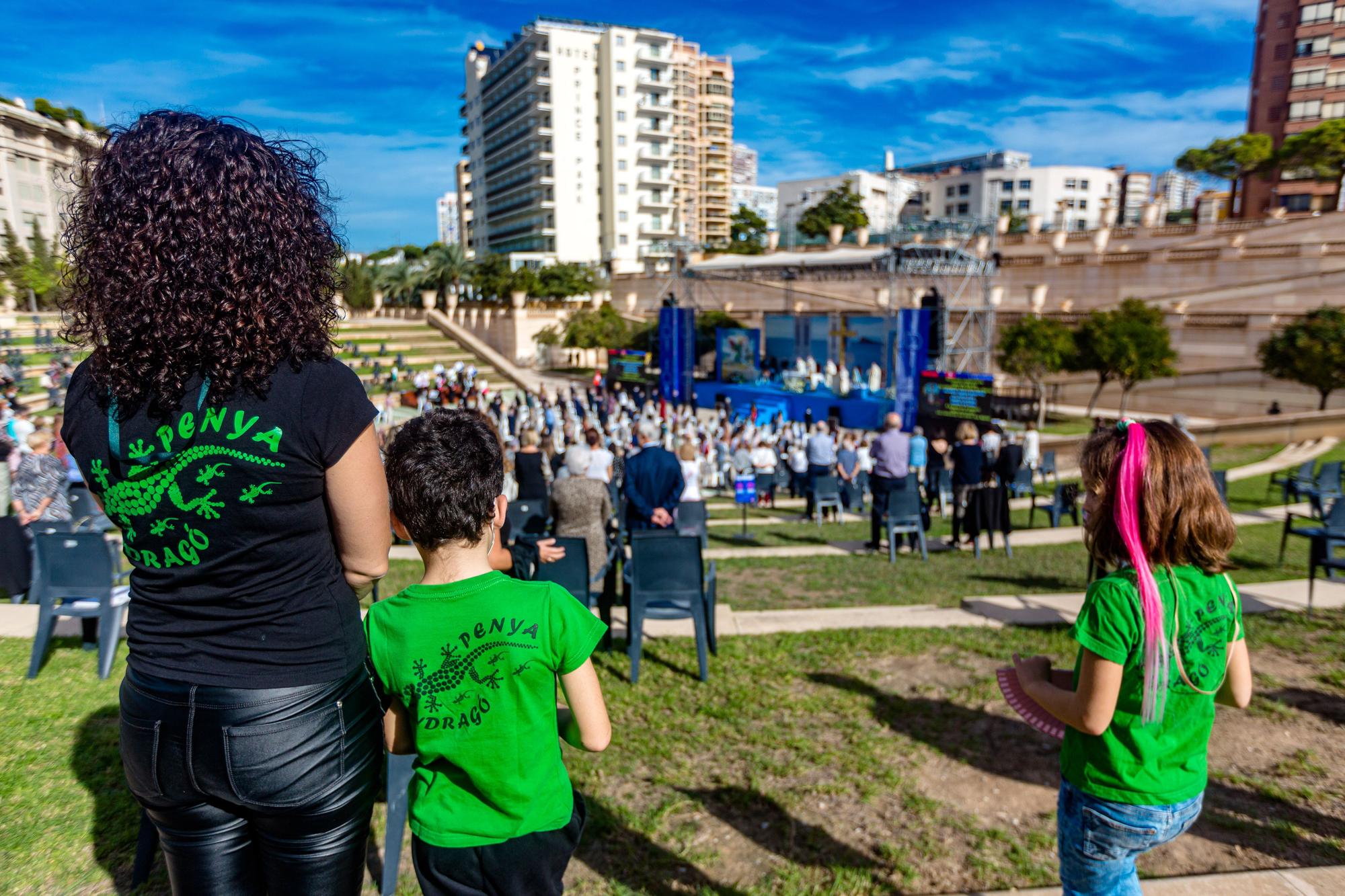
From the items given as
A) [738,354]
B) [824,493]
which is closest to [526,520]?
[824,493]

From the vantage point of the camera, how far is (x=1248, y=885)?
8.84ft

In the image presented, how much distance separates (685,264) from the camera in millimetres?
38781

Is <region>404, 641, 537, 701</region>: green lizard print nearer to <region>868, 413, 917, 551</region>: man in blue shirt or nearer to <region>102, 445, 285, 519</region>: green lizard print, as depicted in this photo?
<region>102, 445, 285, 519</region>: green lizard print

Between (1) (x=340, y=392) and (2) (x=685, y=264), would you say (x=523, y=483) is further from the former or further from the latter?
(2) (x=685, y=264)

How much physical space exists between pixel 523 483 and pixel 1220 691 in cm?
746

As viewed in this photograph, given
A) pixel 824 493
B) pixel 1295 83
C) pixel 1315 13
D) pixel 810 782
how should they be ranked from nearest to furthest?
1. pixel 810 782
2. pixel 824 493
3. pixel 1315 13
4. pixel 1295 83

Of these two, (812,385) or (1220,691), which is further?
(812,385)

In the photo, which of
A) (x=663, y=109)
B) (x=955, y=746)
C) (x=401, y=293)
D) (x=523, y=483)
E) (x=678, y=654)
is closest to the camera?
(x=955, y=746)

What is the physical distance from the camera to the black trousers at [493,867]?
5.41ft

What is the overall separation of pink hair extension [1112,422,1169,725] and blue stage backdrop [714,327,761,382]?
31746mm

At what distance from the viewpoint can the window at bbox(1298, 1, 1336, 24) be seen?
1868 inches

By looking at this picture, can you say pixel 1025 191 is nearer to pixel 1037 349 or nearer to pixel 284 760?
pixel 1037 349

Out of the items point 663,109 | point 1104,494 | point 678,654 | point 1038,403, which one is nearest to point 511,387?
point 1038,403

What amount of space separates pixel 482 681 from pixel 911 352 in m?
24.1
